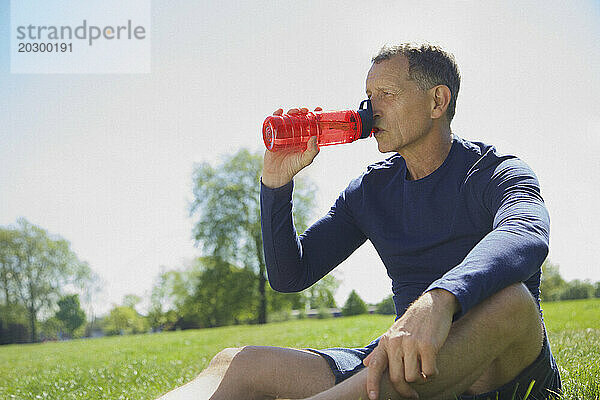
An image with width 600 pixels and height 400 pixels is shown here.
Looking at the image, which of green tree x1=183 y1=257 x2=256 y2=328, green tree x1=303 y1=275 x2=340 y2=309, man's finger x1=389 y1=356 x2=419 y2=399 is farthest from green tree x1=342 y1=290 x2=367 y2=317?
man's finger x1=389 y1=356 x2=419 y2=399

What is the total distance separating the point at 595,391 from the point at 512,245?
0.93m

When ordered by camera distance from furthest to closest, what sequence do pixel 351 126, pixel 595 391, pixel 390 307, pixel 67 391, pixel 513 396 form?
1. pixel 390 307
2. pixel 67 391
3. pixel 351 126
4. pixel 595 391
5. pixel 513 396

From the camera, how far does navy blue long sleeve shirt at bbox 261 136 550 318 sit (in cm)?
205

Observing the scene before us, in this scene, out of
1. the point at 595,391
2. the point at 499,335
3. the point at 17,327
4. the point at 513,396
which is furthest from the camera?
the point at 17,327

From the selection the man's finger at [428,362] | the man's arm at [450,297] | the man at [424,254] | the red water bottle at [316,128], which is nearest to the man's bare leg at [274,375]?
the man at [424,254]

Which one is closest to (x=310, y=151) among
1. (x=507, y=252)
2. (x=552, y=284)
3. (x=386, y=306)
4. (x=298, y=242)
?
(x=298, y=242)

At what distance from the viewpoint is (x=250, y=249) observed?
76.0 feet

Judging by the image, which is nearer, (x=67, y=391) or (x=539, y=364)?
(x=539, y=364)

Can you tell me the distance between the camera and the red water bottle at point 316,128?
2.25 m

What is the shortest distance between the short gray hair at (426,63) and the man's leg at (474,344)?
46.0 inches

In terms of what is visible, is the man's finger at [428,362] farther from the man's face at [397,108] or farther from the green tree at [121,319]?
the green tree at [121,319]

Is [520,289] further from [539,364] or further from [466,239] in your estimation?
[466,239]

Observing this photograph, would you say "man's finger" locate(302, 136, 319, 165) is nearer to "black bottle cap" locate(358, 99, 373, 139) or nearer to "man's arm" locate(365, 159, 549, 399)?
"black bottle cap" locate(358, 99, 373, 139)

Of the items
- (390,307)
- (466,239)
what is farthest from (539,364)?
(390,307)
